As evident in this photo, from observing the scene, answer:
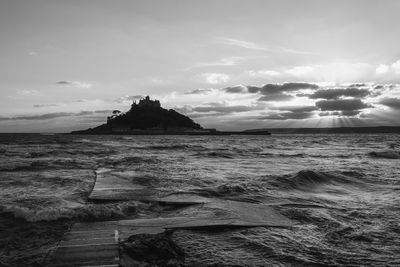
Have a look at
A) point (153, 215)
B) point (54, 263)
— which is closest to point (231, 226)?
A: point (153, 215)

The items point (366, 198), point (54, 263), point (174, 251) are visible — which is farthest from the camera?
point (366, 198)

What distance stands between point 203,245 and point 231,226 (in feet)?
3.83

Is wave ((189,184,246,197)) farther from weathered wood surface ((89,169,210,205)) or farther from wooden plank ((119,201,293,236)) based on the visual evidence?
wooden plank ((119,201,293,236))

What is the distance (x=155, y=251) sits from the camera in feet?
15.0

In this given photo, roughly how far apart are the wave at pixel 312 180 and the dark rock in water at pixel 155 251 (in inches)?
303

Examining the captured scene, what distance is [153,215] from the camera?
23.1 feet

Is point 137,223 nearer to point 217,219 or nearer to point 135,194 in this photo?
point 217,219

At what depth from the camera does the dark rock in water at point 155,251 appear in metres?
4.37

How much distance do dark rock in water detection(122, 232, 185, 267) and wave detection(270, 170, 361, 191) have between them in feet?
25.3

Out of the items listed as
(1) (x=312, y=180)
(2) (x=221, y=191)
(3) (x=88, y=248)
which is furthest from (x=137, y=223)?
(1) (x=312, y=180)

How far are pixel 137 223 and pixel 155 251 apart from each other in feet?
5.34

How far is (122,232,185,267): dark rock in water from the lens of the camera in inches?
172

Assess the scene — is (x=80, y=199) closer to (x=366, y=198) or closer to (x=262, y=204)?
(x=262, y=204)

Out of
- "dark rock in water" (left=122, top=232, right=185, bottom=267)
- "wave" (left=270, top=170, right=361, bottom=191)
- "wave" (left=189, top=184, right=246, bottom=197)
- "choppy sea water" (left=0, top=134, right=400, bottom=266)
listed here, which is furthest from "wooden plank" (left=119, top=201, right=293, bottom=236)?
"wave" (left=270, top=170, right=361, bottom=191)
